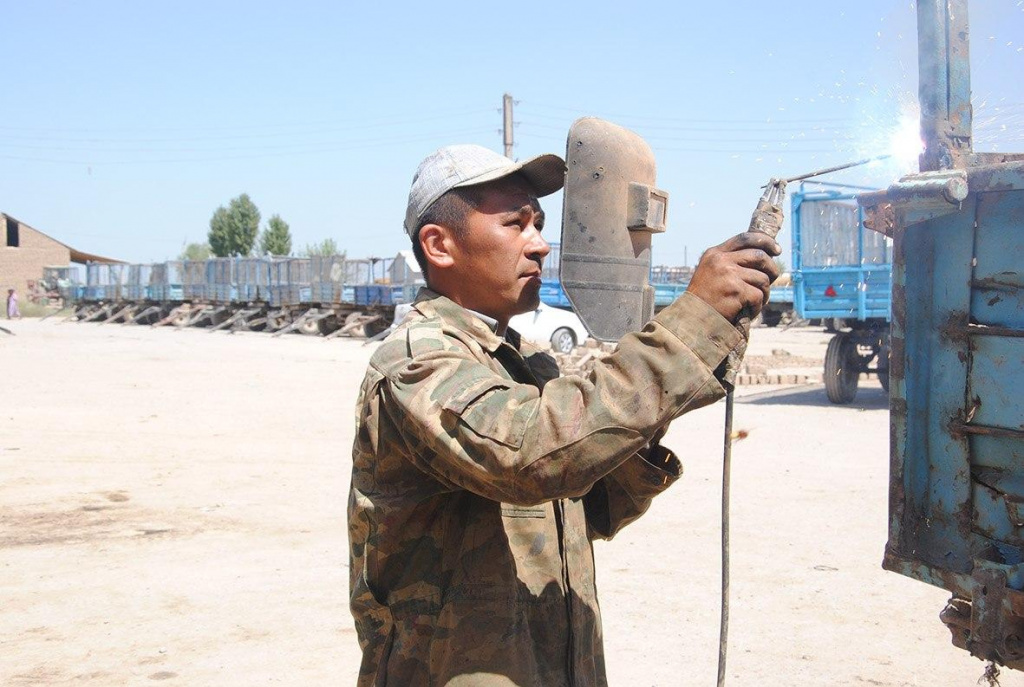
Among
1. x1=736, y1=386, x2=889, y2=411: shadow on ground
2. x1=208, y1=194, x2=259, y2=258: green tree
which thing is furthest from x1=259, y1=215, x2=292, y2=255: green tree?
x1=736, y1=386, x2=889, y2=411: shadow on ground

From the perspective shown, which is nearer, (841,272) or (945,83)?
(945,83)

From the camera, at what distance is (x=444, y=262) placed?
208 cm

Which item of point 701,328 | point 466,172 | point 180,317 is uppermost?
point 466,172

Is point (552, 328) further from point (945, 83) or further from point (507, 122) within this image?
point (945, 83)

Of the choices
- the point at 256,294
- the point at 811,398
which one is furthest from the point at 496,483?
the point at 256,294

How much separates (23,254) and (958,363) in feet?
226

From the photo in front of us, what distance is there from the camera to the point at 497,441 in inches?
63.1

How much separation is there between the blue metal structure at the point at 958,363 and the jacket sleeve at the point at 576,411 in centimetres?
100

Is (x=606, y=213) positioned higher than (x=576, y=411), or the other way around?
(x=606, y=213)

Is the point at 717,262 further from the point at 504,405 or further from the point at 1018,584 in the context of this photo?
the point at 1018,584

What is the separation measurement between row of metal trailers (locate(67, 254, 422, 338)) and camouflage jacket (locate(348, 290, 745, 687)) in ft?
82.5

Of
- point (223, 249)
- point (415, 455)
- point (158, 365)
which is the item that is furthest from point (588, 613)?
point (223, 249)

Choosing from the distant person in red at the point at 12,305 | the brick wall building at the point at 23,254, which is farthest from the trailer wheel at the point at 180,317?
the brick wall building at the point at 23,254

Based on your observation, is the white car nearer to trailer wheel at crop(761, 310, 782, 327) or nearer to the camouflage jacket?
trailer wheel at crop(761, 310, 782, 327)
